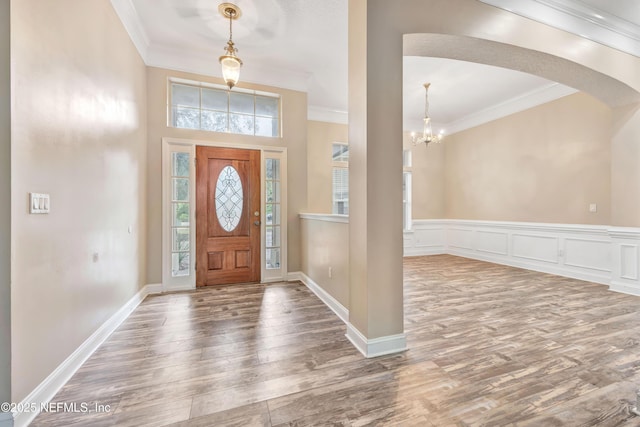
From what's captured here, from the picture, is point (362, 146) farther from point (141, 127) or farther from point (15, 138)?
point (141, 127)

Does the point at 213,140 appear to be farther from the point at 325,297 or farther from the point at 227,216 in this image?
the point at 325,297

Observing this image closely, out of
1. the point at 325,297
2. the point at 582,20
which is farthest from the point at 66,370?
the point at 582,20

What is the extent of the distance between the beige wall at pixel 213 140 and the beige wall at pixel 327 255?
0.33 meters

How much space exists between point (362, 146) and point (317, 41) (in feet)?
Result: 7.40

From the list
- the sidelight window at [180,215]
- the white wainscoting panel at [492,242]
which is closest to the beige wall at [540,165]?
the white wainscoting panel at [492,242]

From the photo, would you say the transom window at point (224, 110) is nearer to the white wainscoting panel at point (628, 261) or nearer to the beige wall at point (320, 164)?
the beige wall at point (320, 164)

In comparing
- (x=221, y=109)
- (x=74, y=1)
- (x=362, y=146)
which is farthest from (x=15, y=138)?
(x=221, y=109)

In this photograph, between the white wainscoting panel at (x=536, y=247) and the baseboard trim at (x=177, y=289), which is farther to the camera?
the white wainscoting panel at (x=536, y=247)

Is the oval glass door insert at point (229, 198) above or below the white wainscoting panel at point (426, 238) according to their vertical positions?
above

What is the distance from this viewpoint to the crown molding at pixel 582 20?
254cm

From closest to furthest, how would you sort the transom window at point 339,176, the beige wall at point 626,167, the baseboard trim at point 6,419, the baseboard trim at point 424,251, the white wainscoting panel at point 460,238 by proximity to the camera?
the baseboard trim at point 6,419 < the beige wall at point 626,167 < the transom window at point 339,176 < the white wainscoting panel at point 460,238 < the baseboard trim at point 424,251

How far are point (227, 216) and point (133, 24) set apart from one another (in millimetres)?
2572

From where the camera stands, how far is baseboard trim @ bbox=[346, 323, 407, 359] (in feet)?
6.67

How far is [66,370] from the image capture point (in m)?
1.78
